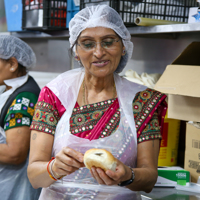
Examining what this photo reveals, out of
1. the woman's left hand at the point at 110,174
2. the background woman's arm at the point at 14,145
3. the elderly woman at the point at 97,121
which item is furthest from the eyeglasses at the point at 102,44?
the background woman's arm at the point at 14,145

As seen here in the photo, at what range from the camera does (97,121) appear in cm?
134

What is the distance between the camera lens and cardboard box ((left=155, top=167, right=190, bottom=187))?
146 cm

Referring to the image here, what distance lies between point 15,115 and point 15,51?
45cm

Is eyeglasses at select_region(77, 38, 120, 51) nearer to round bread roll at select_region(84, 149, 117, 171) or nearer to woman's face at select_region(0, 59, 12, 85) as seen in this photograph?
round bread roll at select_region(84, 149, 117, 171)

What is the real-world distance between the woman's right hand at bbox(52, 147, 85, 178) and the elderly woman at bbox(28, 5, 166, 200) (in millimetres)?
119

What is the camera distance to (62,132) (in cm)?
131

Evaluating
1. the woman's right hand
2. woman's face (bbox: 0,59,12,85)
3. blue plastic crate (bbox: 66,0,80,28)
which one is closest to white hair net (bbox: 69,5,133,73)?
the woman's right hand

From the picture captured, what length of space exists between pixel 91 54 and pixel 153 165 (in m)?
0.55

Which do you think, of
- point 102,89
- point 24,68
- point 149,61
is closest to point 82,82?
point 102,89

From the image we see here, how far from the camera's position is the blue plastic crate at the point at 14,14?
263cm

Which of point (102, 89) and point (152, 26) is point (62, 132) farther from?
point (152, 26)

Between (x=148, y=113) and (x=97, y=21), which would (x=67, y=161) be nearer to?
(x=148, y=113)

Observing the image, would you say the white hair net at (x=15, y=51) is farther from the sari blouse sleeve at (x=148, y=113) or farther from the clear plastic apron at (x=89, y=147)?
the sari blouse sleeve at (x=148, y=113)

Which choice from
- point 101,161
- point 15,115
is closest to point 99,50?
point 101,161
